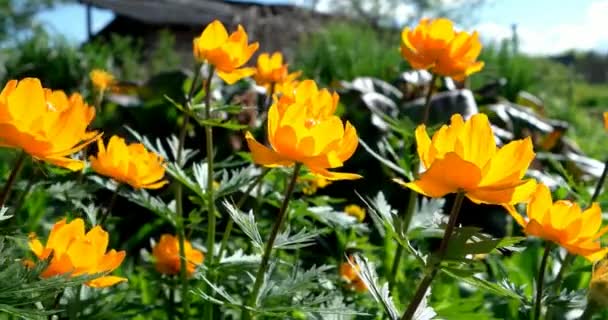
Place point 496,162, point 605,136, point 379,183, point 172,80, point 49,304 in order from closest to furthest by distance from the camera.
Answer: point 496,162 < point 49,304 < point 379,183 < point 172,80 < point 605,136

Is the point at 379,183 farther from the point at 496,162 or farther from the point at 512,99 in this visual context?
the point at 512,99

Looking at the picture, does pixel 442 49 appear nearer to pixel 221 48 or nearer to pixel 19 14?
pixel 221 48

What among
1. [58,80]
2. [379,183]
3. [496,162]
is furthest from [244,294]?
[58,80]

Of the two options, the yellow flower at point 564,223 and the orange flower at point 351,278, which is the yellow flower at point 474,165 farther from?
the orange flower at point 351,278

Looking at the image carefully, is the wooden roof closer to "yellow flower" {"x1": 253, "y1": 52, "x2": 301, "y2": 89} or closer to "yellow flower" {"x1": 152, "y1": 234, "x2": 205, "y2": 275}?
"yellow flower" {"x1": 253, "y1": 52, "x2": 301, "y2": 89}

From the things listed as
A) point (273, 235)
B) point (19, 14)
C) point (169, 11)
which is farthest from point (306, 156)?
point (19, 14)

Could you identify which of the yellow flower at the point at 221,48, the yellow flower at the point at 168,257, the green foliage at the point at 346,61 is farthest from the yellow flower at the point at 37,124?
the green foliage at the point at 346,61
